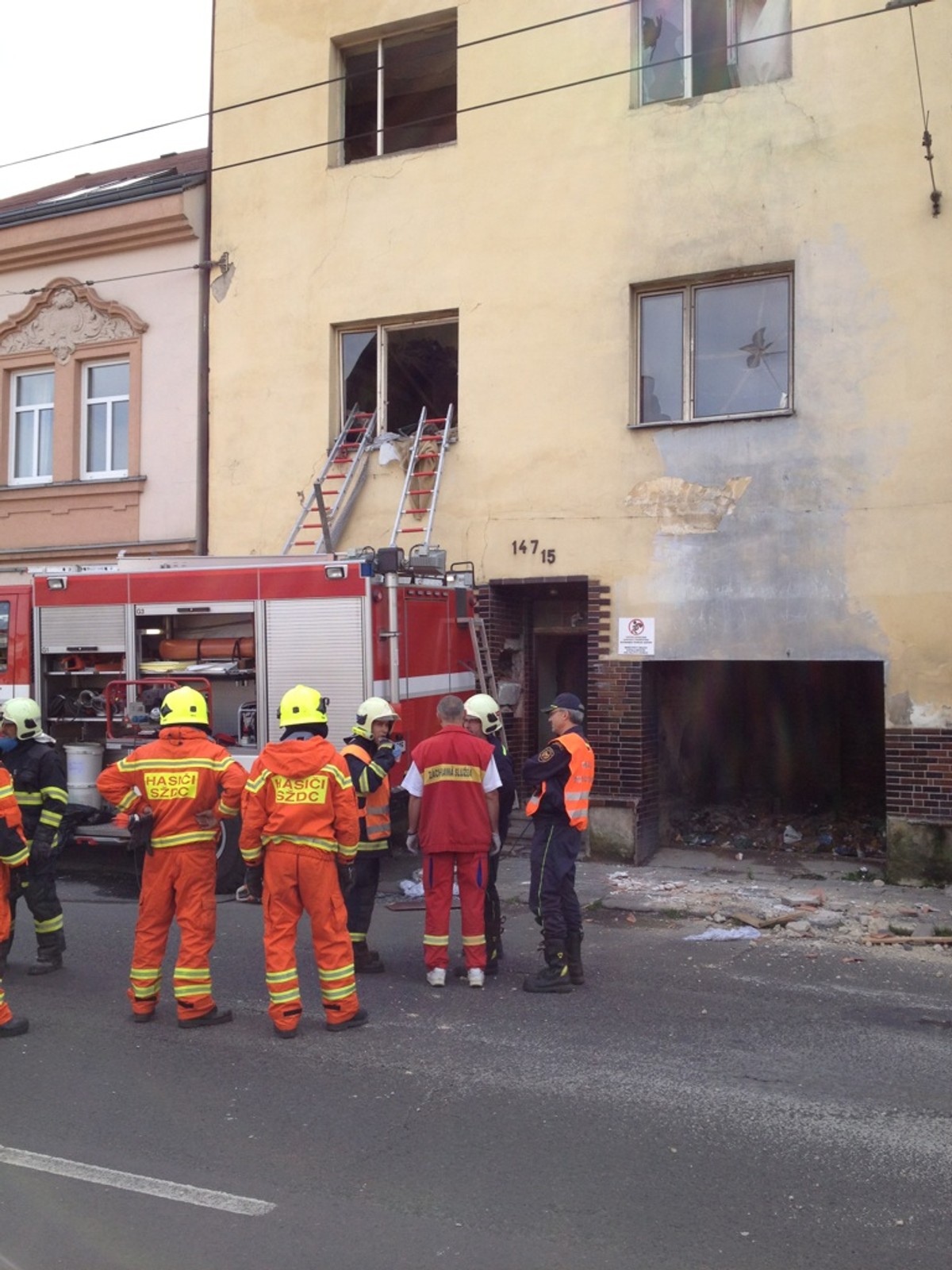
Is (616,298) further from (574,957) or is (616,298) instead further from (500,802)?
(574,957)

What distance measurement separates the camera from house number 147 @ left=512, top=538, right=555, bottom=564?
12.0 m

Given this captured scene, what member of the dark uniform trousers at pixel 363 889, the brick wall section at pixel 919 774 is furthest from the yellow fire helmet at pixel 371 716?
the brick wall section at pixel 919 774

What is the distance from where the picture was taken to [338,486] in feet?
43.1

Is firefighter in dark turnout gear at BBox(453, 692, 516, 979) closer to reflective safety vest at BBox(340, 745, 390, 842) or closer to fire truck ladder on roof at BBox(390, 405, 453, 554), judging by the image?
reflective safety vest at BBox(340, 745, 390, 842)

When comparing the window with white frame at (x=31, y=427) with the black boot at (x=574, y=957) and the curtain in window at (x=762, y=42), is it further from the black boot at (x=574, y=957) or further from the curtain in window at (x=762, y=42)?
the black boot at (x=574, y=957)

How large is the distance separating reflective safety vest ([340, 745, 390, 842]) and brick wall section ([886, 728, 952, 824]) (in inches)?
193

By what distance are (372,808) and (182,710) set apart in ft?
5.03

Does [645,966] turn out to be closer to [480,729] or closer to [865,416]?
[480,729]

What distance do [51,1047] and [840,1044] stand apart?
3833 millimetres

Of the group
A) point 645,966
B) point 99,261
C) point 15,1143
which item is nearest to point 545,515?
point 645,966

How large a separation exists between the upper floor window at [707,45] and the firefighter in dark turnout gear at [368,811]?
297 inches

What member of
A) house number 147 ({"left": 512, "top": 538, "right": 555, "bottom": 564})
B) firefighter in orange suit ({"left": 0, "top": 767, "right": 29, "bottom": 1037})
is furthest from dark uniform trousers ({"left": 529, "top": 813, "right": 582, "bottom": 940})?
house number 147 ({"left": 512, "top": 538, "right": 555, "bottom": 564})

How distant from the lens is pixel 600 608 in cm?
1168

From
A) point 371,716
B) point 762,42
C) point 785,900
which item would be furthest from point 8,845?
point 762,42
